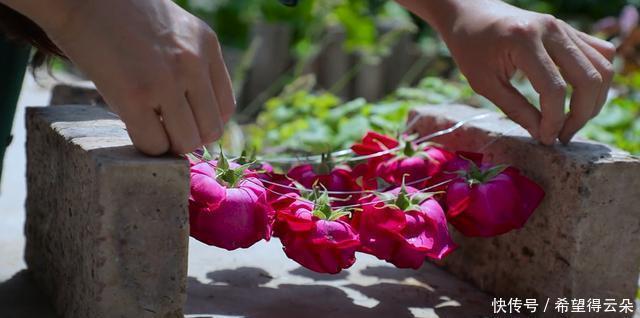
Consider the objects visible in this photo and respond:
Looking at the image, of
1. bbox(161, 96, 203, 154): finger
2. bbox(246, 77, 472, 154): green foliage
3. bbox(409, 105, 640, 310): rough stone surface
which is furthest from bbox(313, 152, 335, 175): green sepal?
bbox(246, 77, 472, 154): green foliage

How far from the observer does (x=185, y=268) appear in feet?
3.79

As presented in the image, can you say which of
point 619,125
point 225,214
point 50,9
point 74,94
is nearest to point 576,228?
point 225,214

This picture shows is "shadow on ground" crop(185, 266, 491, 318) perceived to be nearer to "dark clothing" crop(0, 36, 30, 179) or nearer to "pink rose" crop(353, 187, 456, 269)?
"pink rose" crop(353, 187, 456, 269)

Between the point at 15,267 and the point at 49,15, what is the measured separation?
68 centimetres

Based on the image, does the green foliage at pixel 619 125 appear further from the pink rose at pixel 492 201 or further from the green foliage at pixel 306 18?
the pink rose at pixel 492 201

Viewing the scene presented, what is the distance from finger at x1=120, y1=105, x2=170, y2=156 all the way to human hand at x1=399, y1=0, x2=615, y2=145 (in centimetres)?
58

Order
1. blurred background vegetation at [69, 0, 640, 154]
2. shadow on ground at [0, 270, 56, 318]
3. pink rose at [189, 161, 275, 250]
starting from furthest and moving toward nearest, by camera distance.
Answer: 1. blurred background vegetation at [69, 0, 640, 154]
2. shadow on ground at [0, 270, 56, 318]
3. pink rose at [189, 161, 275, 250]

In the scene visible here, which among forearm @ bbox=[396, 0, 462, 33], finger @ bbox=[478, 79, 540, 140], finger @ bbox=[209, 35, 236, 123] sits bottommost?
finger @ bbox=[478, 79, 540, 140]

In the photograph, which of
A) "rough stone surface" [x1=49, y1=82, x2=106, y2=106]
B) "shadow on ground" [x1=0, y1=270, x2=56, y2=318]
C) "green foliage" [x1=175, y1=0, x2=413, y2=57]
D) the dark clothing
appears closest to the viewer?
"shadow on ground" [x1=0, y1=270, x2=56, y2=318]

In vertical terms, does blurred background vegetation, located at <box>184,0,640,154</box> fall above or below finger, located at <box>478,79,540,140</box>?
below

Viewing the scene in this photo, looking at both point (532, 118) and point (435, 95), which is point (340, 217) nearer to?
point (532, 118)

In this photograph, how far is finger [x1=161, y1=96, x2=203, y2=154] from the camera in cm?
108

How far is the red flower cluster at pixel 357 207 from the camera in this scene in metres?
1.24

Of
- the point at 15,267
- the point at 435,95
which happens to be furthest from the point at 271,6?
the point at 15,267
